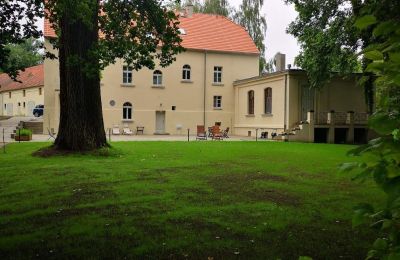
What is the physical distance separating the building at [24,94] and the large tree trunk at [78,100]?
41.3m

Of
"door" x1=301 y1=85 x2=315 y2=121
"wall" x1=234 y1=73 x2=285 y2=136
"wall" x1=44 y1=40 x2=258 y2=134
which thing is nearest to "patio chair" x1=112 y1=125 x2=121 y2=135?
"wall" x1=44 y1=40 x2=258 y2=134

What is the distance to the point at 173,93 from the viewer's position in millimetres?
40750

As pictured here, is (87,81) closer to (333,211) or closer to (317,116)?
(333,211)

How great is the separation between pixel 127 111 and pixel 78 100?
2271cm

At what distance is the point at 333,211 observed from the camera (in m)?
7.37

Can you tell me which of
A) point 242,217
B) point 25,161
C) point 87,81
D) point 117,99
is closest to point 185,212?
point 242,217

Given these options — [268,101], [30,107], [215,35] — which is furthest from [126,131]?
[30,107]

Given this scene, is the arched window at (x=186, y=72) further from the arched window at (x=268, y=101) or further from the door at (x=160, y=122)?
the arched window at (x=268, y=101)

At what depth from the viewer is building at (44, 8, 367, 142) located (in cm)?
3222

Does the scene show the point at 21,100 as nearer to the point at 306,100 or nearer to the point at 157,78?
the point at 157,78

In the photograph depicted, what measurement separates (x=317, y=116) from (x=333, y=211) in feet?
82.5

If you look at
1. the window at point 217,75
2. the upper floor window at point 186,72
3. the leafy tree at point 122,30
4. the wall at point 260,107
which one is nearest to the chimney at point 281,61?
the wall at point 260,107

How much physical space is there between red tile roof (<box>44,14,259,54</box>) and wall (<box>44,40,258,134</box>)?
73 centimetres

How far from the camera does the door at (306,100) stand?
32531mm
